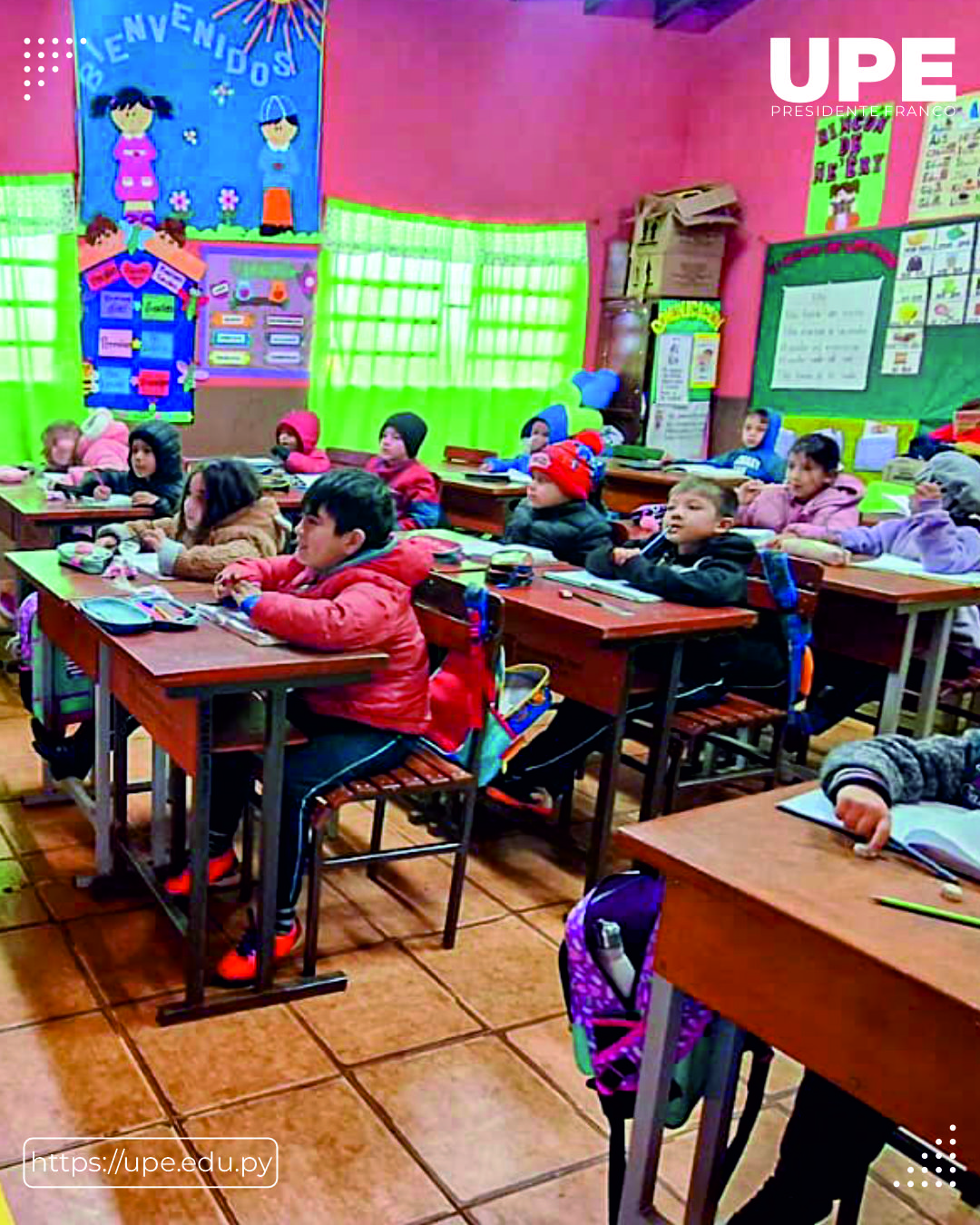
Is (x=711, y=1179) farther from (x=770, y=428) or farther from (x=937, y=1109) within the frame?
(x=770, y=428)

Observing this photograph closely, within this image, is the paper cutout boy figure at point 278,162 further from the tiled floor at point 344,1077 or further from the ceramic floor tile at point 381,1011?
the ceramic floor tile at point 381,1011

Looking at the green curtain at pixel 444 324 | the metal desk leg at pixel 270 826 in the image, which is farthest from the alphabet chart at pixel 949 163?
the metal desk leg at pixel 270 826

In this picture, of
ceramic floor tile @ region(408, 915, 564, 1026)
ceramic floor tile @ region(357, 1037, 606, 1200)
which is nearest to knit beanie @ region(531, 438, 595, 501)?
ceramic floor tile @ region(408, 915, 564, 1026)

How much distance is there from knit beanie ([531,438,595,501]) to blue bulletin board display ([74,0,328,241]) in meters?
3.35

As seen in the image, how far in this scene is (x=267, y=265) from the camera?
20.6 ft

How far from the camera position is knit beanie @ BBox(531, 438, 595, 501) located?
3.56 m

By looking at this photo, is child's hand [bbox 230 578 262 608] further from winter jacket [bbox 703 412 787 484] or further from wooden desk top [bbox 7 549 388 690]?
winter jacket [bbox 703 412 787 484]

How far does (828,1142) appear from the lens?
1408 millimetres

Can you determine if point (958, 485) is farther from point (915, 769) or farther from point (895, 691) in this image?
point (915, 769)

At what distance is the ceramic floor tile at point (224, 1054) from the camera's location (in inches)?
80.9

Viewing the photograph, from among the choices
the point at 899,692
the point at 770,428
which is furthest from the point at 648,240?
the point at 899,692

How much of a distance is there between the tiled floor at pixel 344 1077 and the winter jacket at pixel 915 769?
83 centimetres

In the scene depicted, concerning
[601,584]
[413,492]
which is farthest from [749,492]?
[601,584]

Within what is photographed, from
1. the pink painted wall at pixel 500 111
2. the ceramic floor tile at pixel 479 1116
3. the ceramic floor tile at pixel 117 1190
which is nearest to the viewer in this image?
the ceramic floor tile at pixel 117 1190
